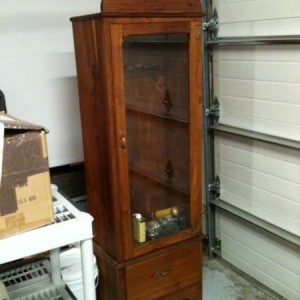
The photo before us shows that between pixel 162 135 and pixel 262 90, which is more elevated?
pixel 262 90

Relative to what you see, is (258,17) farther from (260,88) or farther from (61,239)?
(61,239)

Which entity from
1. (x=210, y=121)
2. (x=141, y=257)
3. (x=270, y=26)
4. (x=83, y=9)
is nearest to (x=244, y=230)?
(x=210, y=121)

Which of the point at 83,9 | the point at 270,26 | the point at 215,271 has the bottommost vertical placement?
the point at 215,271

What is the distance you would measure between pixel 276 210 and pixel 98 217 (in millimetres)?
960

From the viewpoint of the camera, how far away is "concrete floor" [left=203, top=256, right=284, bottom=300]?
7.63 feet

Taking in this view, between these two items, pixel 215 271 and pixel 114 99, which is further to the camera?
pixel 215 271

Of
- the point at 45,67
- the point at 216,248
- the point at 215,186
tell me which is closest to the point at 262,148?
the point at 215,186

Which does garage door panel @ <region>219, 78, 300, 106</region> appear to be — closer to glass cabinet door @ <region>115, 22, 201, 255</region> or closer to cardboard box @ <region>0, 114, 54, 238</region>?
glass cabinet door @ <region>115, 22, 201, 255</region>

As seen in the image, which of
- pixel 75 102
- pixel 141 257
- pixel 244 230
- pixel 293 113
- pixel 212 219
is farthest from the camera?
pixel 212 219

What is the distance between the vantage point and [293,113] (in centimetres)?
203

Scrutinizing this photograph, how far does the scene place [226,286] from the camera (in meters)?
2.42

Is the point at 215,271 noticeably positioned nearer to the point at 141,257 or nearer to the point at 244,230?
the point at 244,230

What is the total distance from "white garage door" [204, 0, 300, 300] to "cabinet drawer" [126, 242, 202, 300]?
49 cm

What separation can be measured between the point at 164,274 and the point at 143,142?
0.63 metres
